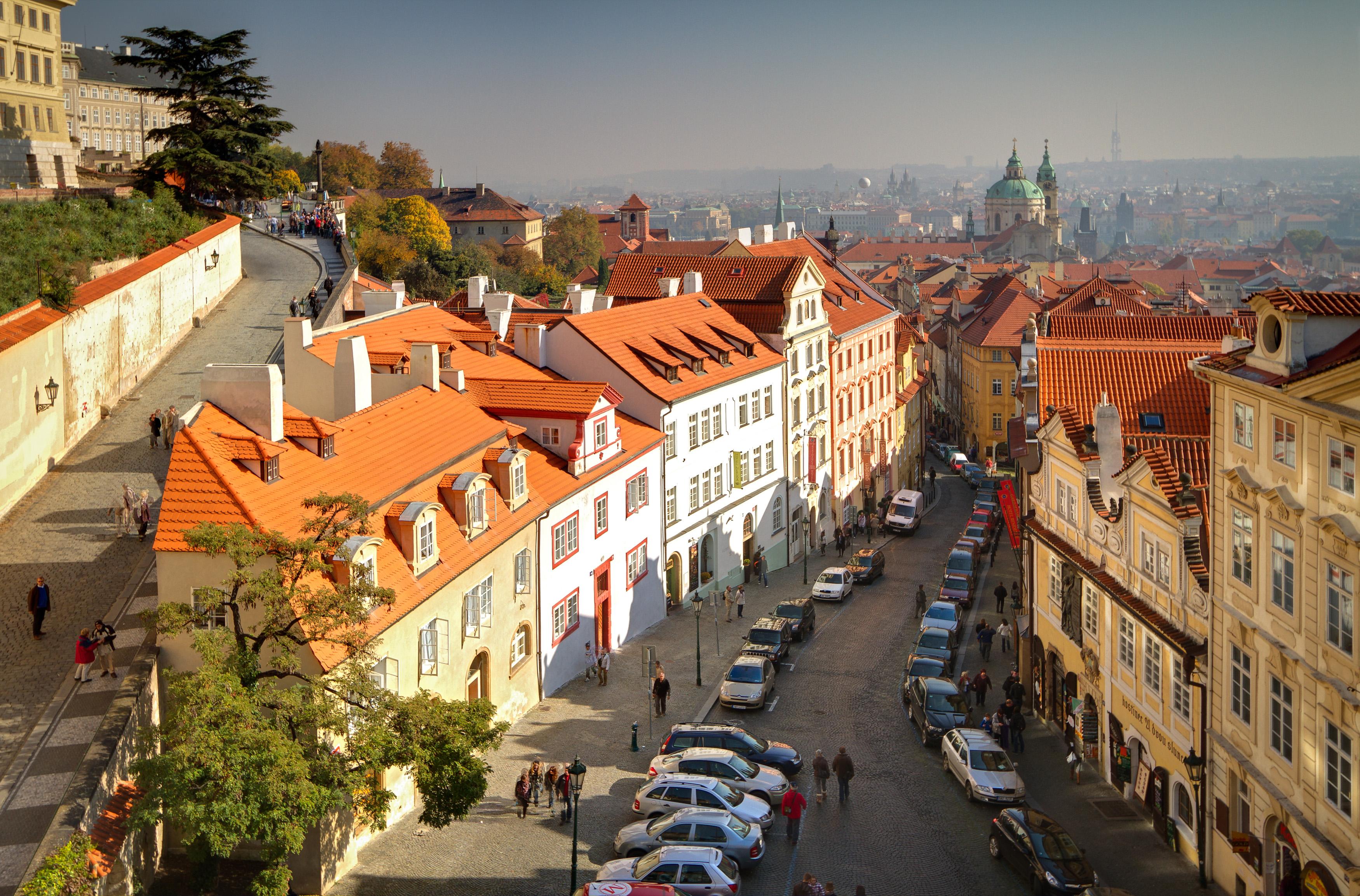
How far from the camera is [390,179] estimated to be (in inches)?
6097

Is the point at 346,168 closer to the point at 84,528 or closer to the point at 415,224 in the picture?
the point at 415,224

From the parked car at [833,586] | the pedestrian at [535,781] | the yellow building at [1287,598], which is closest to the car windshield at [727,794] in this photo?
the pedestrian at [535,781]

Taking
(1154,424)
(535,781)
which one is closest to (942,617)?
(1154,424)

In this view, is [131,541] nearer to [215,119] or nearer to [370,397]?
[370,397]

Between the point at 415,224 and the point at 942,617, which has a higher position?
the point at 415,224

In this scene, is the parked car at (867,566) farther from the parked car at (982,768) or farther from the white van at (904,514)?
the parked car at (982,768)

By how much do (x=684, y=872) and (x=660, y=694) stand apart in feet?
39.6

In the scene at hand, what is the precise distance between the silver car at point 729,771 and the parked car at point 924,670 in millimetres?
9310

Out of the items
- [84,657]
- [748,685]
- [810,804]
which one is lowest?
[810,804]

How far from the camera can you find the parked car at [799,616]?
48094mm

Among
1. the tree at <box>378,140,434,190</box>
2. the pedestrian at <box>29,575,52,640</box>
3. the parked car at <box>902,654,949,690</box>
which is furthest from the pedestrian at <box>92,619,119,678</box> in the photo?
the tree at <box>378,140,434,190</box>

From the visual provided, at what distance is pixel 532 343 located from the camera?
5025cm

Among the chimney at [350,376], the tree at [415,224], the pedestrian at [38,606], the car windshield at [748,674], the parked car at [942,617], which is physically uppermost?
the tree at [415,224]

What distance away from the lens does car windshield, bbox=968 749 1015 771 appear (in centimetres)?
3431
